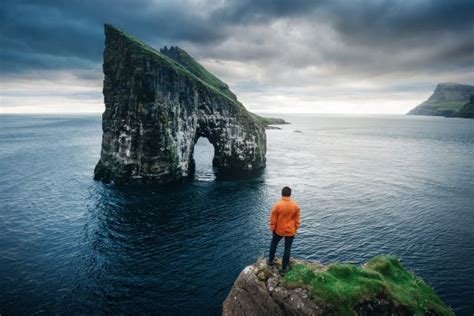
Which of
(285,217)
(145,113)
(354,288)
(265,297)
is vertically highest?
(145,113)

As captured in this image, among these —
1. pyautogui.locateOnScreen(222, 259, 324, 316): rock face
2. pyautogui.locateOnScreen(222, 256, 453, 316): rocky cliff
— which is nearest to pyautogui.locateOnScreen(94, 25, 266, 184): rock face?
pyautogui.locateOnScreen(222, 259, 324, 316): rock face

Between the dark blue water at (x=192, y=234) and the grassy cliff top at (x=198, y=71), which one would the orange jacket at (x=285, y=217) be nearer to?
the dark blue water at (x=192, y=234)

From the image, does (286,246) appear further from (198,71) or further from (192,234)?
(198,71)

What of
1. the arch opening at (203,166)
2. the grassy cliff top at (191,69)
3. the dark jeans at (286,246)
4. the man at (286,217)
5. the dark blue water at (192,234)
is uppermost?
the grassy cliff top at (191,69)

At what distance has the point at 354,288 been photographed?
45.0 ft

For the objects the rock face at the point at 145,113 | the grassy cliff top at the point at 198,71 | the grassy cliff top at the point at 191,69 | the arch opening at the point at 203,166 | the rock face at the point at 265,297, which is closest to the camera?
the rock face at the point at 265,297

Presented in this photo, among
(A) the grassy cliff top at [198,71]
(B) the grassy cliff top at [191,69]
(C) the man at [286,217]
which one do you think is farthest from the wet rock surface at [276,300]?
(A) the grassy cliff top at [198,71]

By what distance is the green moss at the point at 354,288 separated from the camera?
13.3 meters

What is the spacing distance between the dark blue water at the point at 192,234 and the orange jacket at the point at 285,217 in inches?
398

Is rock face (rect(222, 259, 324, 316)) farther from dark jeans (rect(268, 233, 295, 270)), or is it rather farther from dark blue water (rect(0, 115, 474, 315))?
dark blue water (rect(0, 115, 474, 315))

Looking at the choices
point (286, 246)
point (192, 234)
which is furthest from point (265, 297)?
point (192, 234)

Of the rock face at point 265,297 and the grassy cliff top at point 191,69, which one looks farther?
the grassy cliff top at point 191,69

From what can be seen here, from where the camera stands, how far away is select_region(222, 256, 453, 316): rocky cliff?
1334 cm

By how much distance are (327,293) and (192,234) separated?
2089cm
